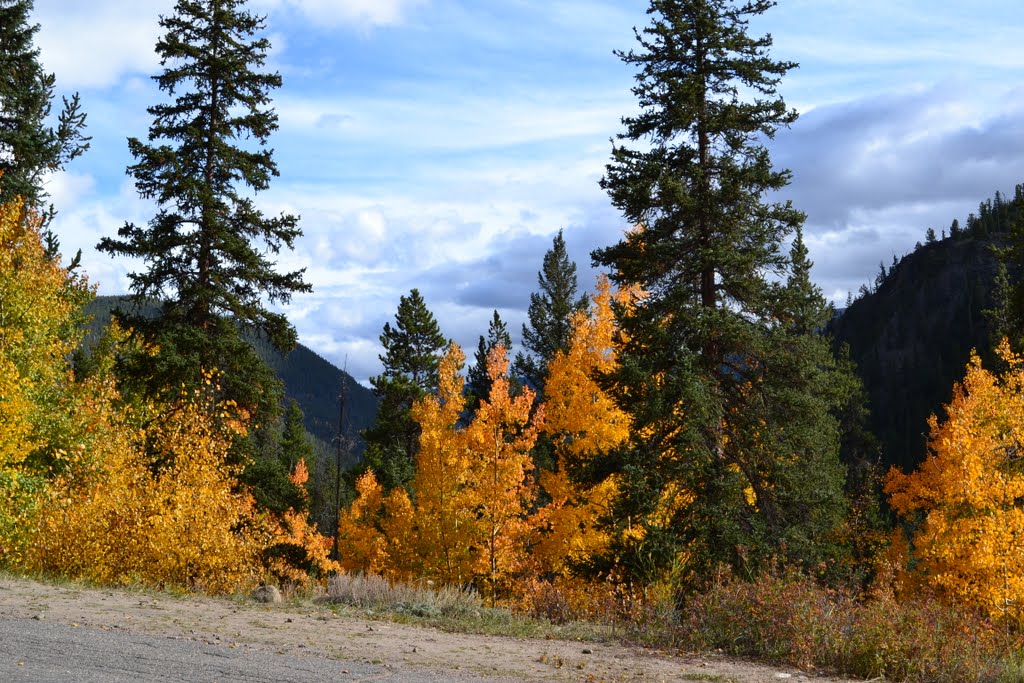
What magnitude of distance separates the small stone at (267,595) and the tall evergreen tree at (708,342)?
6971mm

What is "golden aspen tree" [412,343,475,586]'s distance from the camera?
25.1 metres

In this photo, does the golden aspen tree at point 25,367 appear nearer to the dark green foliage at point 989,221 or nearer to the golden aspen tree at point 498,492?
the golden aspen tree at point 498,492

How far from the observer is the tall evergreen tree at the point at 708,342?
1689 centimetres

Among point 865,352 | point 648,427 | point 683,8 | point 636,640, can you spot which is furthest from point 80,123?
point 865,352

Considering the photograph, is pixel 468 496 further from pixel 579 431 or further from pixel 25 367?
pixel 25 367

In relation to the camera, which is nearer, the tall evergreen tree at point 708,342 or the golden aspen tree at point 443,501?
the tall evergreen tree at point 708,342

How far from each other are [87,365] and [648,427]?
3360 centimetres

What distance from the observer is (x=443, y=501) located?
26.5m

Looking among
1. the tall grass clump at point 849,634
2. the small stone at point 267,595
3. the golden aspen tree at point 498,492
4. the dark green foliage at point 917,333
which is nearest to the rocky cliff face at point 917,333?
the dark green foliage at point 917,333

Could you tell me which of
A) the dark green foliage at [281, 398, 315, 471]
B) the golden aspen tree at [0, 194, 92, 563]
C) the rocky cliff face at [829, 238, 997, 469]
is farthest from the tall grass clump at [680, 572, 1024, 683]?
the rocky cliff face at [829, 238, 997, 469]

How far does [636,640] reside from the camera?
11.3 meters

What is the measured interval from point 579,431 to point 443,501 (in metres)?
5.51

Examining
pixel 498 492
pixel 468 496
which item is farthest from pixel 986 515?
pixel 468 496

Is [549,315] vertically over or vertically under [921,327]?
under
